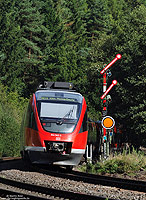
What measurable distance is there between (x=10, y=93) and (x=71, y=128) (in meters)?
55.8

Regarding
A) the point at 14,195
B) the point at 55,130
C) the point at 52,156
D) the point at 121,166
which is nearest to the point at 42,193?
the point at 14,195

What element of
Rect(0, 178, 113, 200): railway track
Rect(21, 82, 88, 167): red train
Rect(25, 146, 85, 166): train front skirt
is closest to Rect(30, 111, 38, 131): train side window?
Rect(21, 82, 88, 167): red train

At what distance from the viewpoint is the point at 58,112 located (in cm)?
1808

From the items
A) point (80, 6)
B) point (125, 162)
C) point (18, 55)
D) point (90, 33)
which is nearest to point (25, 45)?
point (18, 55)

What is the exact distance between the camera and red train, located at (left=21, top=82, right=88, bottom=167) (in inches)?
694

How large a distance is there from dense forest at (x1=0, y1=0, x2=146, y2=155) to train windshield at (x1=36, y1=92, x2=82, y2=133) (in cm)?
2059

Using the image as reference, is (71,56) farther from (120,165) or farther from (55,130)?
(55,130)

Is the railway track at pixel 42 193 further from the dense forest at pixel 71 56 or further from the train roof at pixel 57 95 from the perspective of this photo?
the dense forest at pixel 71 56

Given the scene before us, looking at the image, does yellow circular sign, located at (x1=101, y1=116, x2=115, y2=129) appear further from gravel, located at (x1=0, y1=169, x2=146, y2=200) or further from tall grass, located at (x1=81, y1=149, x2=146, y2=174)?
gravel, located at (x1=0, y1=169, x2=146, y2=200)

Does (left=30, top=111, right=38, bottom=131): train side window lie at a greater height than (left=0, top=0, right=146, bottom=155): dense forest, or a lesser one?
lesser

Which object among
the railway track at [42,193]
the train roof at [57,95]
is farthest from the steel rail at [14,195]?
the train roof at [57,95]

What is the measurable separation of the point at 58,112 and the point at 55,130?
28.8 inches

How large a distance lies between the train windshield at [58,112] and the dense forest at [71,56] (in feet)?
67.6

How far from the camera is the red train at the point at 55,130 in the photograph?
17.6 meters
